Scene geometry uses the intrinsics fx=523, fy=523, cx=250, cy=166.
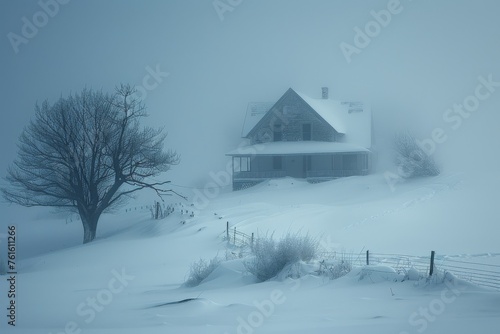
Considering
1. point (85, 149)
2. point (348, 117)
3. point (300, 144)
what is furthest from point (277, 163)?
point (85, 149)

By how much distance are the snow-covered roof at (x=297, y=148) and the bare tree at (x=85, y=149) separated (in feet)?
56.9

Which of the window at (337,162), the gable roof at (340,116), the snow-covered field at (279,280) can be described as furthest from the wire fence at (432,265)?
the gable roof at (340,116)

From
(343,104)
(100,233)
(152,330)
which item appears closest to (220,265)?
(152,330)

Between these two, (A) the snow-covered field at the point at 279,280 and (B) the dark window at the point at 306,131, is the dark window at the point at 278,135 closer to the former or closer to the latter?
(B) the dark window at the point at 306,131

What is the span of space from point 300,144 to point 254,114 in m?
6.65

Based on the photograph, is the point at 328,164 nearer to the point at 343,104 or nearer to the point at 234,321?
the point at 343,104

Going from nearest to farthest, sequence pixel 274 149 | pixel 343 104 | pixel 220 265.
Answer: pixel 220 265, pixel 274 149, pixel 343 104

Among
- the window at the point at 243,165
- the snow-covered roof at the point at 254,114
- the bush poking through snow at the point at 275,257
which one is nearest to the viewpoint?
the bush poking through snow at the point at 275,257

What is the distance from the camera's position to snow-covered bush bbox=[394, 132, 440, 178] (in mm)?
40219

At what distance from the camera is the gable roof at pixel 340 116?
1935 inches

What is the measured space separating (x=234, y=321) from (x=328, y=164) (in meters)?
39.9

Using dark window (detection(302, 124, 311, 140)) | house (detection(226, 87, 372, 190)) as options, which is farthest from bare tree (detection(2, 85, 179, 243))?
dark window (detection(302, 124, 311, 140))

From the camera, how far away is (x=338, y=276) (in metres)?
13.4

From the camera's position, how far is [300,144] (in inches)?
1916
